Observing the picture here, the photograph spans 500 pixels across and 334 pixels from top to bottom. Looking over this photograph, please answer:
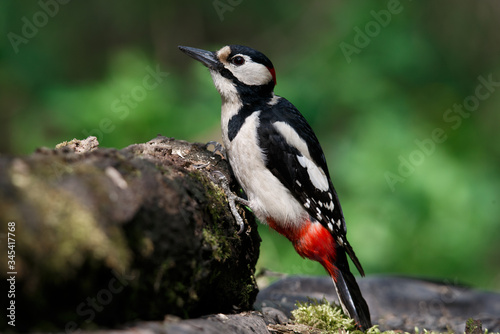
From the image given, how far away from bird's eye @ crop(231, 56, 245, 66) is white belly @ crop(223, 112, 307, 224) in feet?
1.50

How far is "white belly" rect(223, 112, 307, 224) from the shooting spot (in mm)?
3303

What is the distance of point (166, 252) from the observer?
6.50 ft

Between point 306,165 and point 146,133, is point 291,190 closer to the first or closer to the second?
point 306,165

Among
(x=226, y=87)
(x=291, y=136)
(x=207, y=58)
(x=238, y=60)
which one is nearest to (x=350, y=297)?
(x=291, y=136)

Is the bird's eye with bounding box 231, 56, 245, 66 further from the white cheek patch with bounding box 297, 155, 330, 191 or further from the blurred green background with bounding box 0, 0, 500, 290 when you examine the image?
the blurred green background with bounding box 0, 0, 500, 290

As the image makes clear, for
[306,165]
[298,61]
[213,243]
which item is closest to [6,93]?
[298,61]

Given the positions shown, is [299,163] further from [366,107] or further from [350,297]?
[366,107]

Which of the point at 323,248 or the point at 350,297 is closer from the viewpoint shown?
the point at 350,297

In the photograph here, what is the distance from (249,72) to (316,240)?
3.92ft

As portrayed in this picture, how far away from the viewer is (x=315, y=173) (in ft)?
11.6

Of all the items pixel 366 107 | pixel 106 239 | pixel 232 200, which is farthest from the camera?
pixel 366 107

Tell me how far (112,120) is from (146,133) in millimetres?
410

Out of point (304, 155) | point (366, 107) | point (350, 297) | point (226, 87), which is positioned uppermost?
point (366, 107)

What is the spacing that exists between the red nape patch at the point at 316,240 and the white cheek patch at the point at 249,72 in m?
0.97
